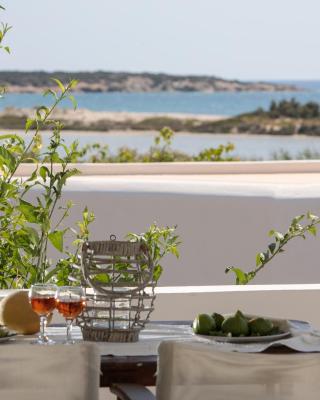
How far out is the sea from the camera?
34906 mm

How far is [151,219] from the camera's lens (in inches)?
304

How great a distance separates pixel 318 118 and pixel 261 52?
8072 mm

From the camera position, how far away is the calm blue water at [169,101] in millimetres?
40066

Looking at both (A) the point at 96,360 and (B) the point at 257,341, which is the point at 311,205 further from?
(A) the point at 96,360

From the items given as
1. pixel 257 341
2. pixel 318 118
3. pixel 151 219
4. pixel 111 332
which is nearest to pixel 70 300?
pixel 111 332

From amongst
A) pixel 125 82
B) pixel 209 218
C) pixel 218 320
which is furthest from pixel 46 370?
pixel 125 82

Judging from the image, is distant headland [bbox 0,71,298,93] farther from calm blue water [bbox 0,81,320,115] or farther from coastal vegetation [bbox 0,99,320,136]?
coastal vegetation [bbox 0,99,320,136]

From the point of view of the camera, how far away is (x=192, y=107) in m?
A: 41.9

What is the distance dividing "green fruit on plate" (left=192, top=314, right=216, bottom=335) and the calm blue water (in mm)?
36338

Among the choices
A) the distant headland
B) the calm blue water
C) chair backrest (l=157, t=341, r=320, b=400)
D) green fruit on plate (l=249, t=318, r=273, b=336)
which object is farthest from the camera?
the calm blue water

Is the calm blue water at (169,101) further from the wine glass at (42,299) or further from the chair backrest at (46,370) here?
the chair backrest at (46,370)

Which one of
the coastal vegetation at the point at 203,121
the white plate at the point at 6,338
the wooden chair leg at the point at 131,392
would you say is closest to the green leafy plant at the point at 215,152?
the white plate at the point at 6,338

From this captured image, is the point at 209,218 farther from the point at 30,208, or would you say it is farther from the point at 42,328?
the point at 42,328

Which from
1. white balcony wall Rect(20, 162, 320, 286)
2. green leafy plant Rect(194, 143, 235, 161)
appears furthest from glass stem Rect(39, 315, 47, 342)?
green leafy plant Rect(194, 143, 235, 161)
